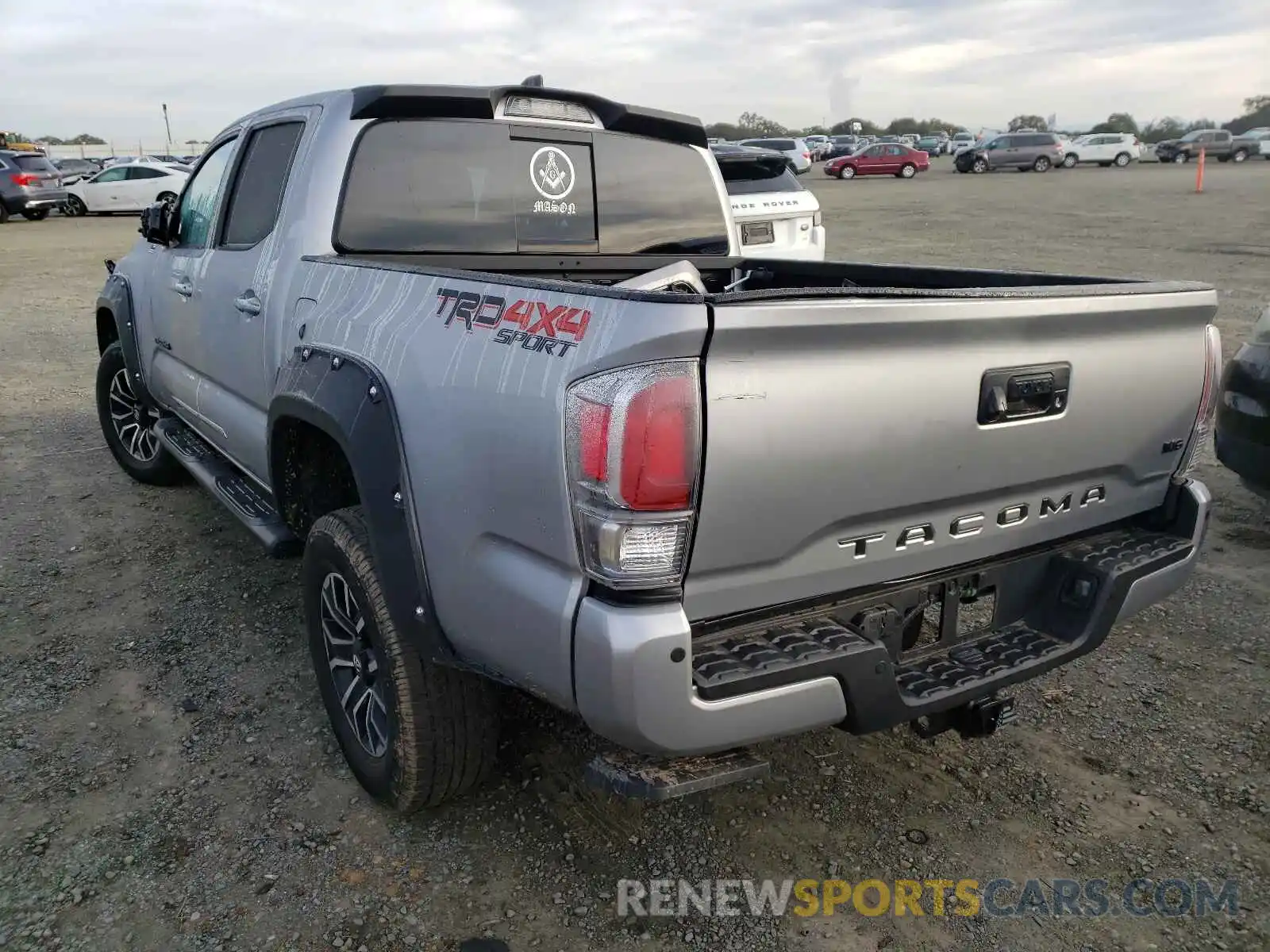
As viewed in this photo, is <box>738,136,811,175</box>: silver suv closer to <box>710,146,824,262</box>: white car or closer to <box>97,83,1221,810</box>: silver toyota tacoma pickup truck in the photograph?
<box>710,146,824,262</box>: white car

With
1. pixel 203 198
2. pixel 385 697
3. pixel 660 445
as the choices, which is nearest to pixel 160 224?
pixel 203 198

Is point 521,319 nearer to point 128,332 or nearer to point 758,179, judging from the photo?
point 128,332

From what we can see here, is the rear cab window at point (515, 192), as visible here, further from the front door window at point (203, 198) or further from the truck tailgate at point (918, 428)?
the truck tailgate at point (918, 428)

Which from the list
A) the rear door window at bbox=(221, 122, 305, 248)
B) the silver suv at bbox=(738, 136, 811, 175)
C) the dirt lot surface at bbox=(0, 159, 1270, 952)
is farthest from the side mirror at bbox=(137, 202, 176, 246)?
the silver suv at bbox=(738, 136, 811, 175)

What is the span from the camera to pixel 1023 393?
91.5 inches

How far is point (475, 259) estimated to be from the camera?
3.58 m

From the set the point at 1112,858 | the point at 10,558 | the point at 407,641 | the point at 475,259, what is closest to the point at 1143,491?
the point at 1112,858

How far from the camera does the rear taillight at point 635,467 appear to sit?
6.18 feet

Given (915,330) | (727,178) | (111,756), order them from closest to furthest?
1. (915,330)
2. (111,756)
3. (727,178)

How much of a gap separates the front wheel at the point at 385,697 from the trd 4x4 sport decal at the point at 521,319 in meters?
0.68

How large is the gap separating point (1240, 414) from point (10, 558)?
231 inches

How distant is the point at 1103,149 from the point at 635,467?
1963 inches

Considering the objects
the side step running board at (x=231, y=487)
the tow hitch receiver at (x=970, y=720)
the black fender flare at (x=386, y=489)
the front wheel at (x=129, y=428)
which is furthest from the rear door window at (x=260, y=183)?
the tow hitch receiver at (x=970, y=720)

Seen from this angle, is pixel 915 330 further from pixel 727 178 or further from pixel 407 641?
pixel 727 178
